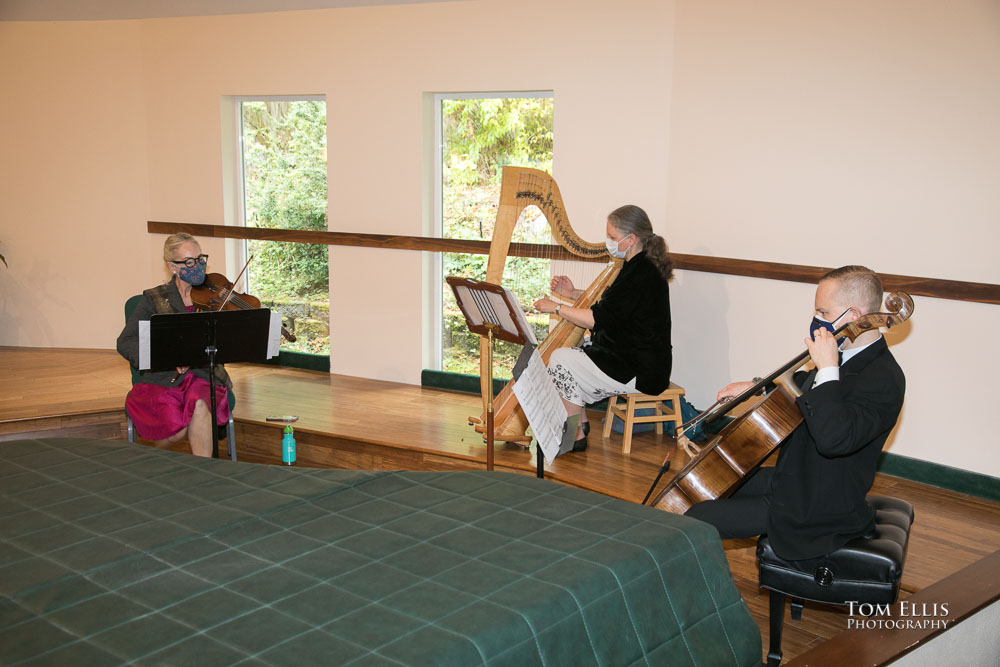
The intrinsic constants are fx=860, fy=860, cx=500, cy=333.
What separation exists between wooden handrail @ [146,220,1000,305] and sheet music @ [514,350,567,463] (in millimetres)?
1457

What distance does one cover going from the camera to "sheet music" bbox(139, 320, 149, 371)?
327 centimetres

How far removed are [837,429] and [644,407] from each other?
79.3 inches

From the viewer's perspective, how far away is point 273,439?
4629mm

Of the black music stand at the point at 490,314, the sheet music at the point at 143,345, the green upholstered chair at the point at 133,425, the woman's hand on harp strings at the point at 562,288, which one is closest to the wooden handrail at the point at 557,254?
the woman's hand on harp strings at the point at 562,288

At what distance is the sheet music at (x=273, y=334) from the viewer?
3.69 metres

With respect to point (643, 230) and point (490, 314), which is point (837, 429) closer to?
point (490, 314)

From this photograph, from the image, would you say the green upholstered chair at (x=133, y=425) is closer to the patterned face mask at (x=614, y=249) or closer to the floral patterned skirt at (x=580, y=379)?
the floral patterned skirt at (x=580, y=379)

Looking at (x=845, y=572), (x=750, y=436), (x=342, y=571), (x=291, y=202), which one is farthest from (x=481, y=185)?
(x=342, y=571)

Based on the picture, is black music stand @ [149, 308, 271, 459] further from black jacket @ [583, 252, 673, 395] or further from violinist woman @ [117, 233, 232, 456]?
black jacket @ [583, 252, 673, 395]

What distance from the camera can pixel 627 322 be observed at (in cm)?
388

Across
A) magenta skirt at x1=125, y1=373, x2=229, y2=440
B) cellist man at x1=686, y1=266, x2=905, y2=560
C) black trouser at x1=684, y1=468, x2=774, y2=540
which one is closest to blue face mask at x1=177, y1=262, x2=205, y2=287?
magenta skirt at x1=125, y1=373, x2=229, y2=440

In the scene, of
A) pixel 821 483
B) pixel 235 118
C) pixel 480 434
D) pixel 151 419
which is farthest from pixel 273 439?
pixel 821 483

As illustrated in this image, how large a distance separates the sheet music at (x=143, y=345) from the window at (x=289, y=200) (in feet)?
8.71

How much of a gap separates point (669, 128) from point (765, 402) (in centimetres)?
251
